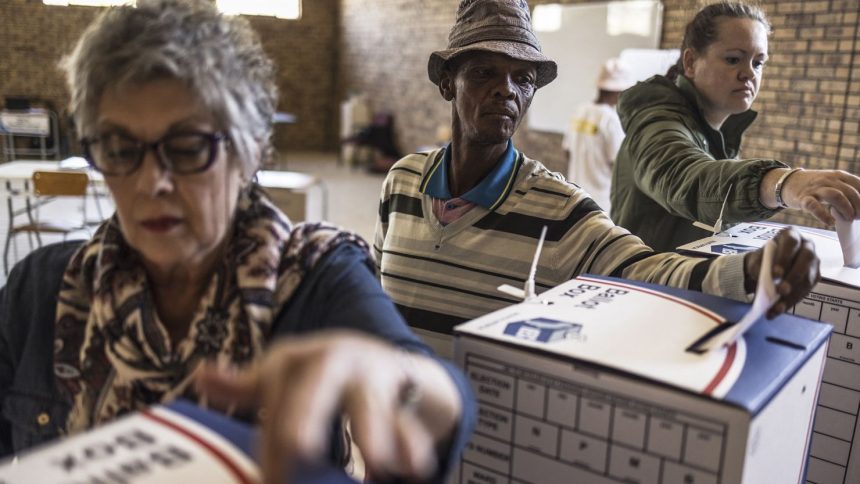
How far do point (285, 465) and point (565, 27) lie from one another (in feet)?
24.1

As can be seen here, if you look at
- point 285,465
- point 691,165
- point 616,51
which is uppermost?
point 616,51

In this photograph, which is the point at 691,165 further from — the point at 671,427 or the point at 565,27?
the point at 565,27

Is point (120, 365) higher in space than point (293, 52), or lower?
lower

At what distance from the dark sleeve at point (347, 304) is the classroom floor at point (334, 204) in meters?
4.32

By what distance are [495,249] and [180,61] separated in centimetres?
72

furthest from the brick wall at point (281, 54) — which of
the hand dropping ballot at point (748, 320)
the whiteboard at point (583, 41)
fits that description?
the hand dropping ballot at point (748, 320)

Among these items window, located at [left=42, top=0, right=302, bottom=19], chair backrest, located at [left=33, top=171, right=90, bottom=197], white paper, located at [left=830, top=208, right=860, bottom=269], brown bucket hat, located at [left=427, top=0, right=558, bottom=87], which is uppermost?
window, located at [left=42, top=0, right=302, bottom=19]

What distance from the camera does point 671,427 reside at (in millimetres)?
693

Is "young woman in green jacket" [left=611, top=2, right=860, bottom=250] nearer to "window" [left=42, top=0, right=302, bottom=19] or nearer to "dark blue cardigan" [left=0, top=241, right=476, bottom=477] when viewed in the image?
"dark blue cardigan" [left=0, top=241, right=476, bottom=477]

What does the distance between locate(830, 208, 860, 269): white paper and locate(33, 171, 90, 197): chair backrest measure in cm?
470

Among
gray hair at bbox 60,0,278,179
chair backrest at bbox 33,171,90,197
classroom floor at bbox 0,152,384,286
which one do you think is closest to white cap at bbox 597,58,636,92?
classroom floor at bbox 0,152,384,286

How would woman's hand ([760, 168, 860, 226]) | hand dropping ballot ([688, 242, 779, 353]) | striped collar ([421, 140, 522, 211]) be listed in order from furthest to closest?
1. striped collar ([421, 140, 522, 211])
2. woman's hand ([760, 168, 860, 226])
3. hand dropping ballot ([688, 242, 779, 353])

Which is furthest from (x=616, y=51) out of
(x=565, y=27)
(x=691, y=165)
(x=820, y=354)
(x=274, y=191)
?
(x=820, y=354)

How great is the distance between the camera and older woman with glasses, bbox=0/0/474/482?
0.84 metres
